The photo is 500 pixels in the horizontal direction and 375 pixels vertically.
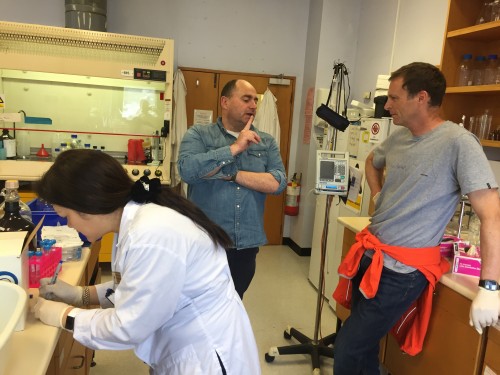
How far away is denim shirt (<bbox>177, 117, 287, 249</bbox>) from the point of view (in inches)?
72.0

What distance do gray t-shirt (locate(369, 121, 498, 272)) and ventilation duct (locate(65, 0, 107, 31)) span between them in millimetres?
2838

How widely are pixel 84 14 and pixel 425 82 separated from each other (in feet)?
9.60

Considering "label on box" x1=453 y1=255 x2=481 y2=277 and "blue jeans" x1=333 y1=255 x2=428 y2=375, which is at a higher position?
"label on box" x1=453 y1=255 x2=481 y2=277

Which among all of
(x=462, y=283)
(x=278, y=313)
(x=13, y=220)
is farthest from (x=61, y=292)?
(x=278, y=313)

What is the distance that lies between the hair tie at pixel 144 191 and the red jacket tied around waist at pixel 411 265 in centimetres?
99

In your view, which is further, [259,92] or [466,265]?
[259,92]

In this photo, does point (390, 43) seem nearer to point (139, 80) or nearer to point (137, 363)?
point (139, 80)

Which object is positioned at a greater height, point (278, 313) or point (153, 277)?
point (153, 277)

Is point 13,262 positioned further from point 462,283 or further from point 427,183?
point 462,283

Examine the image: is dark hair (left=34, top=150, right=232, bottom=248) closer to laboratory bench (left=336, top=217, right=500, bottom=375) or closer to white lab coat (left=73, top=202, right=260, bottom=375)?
white lab coat (left=73, top=202, right=260, bottom=375)

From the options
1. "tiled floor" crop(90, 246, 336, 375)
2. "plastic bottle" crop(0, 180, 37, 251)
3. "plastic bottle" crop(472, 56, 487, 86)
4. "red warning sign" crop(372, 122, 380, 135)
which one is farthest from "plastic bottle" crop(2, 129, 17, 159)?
"plastic bottle" crop(472, 56, 487, 86)

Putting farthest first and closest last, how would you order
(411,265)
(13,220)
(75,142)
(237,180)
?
(75,142), (237,180), (411,265), (13,220)

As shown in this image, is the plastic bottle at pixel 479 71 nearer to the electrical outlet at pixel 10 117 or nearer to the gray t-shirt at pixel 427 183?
the gray t-shirt at pixel 427 183

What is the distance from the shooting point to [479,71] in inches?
83.0
